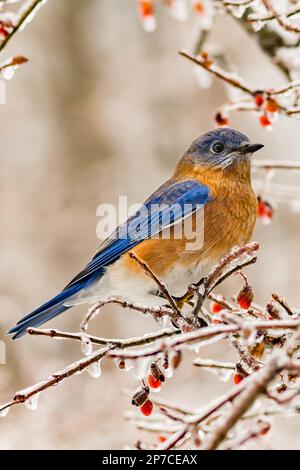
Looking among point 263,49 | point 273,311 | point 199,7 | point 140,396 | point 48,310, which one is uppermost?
point 199,7

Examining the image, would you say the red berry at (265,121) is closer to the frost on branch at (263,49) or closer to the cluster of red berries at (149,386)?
the frost on branch at (263,49)

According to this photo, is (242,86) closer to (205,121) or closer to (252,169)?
(252,169)

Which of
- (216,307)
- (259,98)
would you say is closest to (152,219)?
(216,307)

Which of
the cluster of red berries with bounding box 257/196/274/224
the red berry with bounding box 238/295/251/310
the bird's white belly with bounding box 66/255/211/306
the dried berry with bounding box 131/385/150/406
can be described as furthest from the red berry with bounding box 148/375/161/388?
the cluster of red berries with bounding box 257/196/274/224

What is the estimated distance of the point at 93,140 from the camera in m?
9.44

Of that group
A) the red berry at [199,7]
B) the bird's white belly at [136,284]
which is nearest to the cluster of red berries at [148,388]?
the bird's white belly at [136,284]

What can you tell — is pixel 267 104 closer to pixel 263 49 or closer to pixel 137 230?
pixel 263 49

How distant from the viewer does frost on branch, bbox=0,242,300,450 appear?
5.08ft

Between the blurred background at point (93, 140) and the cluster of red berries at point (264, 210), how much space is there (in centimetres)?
299

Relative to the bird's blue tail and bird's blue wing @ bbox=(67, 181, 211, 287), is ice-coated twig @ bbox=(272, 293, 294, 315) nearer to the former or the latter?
bird's blue wing @ bbox=(67, 181, 211, 287)

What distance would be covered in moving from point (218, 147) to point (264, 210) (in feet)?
1.87

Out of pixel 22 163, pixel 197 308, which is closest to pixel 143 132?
pixel 22 163

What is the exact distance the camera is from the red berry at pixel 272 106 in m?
3.10
